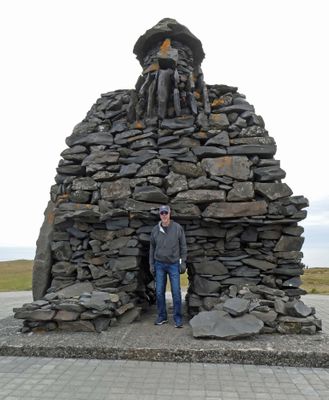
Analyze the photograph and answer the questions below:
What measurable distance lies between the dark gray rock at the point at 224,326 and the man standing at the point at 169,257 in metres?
0.77

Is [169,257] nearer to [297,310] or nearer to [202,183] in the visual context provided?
[202,183]

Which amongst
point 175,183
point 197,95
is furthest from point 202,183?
point 197,95

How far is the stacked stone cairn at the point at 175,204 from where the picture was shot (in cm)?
759

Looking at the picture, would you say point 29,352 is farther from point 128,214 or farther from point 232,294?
point 232,294

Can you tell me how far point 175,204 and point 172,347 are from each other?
3.06m

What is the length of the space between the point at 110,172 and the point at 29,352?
4100 millimetres

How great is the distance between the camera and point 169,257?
7020mm

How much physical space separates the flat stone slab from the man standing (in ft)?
2.64

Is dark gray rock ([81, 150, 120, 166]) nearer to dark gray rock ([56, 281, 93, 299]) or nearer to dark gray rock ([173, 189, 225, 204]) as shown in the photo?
dark gray rock ([173, 189, 225, 204])

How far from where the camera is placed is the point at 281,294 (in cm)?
719

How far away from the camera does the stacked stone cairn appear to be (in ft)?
24.9

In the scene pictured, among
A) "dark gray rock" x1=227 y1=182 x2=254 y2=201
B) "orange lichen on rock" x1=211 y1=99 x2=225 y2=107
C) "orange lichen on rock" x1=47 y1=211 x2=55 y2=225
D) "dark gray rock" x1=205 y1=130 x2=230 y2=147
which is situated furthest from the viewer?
"orange lichen on rock" x1=211 y1=99 x2=225 y2=107

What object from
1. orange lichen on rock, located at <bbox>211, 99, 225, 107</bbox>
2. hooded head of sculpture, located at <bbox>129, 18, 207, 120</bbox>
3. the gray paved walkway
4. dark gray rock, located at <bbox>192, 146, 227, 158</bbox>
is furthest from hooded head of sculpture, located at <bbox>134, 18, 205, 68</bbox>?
the gray paved walkway

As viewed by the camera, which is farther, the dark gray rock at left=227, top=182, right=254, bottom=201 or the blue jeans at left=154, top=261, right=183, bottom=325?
the dark gray rock at left=227, top=182, right=254, bottom=201
